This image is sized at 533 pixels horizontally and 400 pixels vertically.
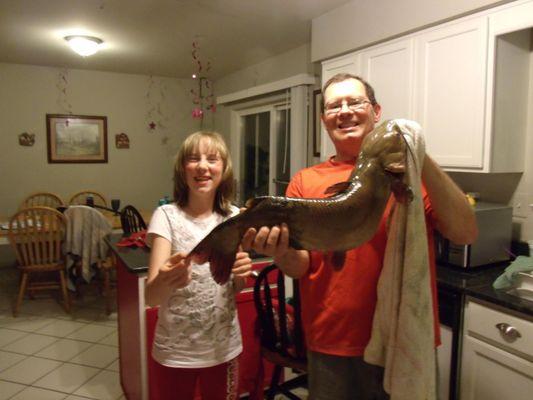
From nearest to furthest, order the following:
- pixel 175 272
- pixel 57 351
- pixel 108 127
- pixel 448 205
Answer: pixel 448 205, pixel 175 272, pixel 57 351, pixel 108 127

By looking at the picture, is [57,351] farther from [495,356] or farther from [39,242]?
[495,356]

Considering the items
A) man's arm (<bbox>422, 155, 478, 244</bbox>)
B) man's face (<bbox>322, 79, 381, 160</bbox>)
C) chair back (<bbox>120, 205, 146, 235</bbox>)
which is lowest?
chair back (<bbox>120, 205, 146, 235</bbox>)

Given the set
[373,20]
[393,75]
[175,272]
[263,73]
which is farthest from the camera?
[263,73]

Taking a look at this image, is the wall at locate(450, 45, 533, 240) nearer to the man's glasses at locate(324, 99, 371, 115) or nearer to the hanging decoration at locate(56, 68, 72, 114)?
the man's glasses at locate(324, 99, 371, 115)

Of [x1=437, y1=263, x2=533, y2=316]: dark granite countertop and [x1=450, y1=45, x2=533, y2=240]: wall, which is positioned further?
[x1=450, y1=45, x2=533, y2=240]: wall

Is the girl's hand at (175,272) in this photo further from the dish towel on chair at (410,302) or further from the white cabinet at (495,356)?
the white cabinet at (495,356)

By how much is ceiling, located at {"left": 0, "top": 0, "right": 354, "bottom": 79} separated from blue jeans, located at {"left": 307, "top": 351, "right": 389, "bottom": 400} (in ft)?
8.29

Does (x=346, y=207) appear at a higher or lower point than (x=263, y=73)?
lower

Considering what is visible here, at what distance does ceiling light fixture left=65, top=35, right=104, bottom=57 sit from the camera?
3.78 meters

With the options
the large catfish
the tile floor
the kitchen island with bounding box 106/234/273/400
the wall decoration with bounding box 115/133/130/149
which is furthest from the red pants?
the wall decoration with bounding box 115/133/130/149

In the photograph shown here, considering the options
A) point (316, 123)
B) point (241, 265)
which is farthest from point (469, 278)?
point (316, 123)

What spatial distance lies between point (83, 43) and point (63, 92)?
1.70 metres

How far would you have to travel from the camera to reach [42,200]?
17.0 feet

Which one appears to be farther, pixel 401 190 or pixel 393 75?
pixel 393 75
